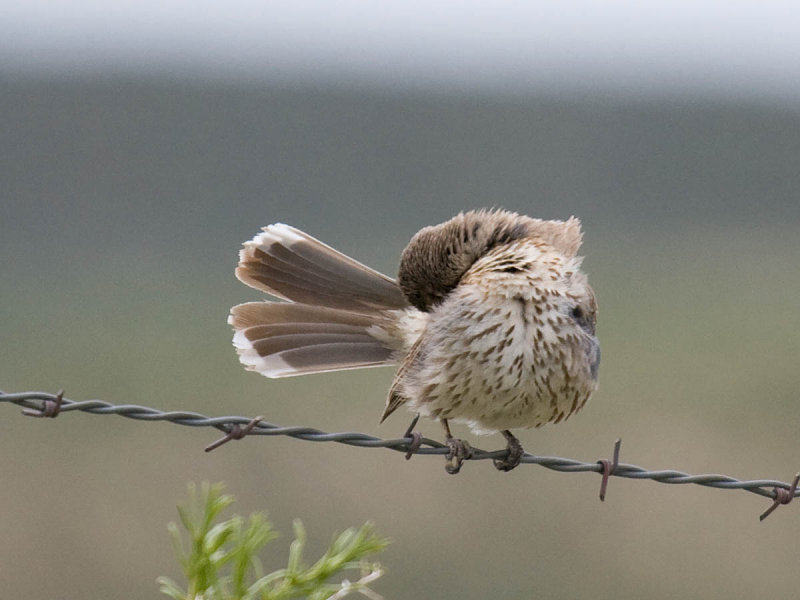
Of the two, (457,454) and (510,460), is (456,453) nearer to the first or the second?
(457,454)

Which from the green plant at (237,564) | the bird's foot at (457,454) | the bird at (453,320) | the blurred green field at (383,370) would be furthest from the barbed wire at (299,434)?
the blurred green field at (383,370)

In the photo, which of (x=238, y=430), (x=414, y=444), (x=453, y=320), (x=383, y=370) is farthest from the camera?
(x=383, y=370)

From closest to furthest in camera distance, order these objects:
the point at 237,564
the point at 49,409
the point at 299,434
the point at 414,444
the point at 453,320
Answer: the point at 237,564, the point at 49,409, the point at 299,434, the point at 414,444, the point at 453,320

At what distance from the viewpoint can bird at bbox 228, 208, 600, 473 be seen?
15.7 ft

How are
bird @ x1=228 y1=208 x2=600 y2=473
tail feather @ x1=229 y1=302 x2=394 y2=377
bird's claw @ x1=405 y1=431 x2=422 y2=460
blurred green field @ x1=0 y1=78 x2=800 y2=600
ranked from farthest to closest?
1. blurred green field @ x1=0 y1=78 x2=800 y2=600
2. tail feather @ x1=229 y1=302 x2=394 y2=377
3. bird @ x1=228 y1=208 x2=600 y2=473
4. bird's claw @ x1=405 y1=431 x2=422 y2=460

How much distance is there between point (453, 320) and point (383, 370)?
11391 millimetres

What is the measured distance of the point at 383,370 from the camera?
53.2ft

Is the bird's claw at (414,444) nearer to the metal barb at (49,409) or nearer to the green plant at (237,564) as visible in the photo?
the metal barb at (49,409)

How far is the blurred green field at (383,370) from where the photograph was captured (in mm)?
10633

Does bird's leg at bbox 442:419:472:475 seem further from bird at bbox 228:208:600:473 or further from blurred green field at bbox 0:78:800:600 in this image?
blurred green field at bbox 0:78:800:600

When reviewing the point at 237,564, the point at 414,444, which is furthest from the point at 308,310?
the point at 237,564

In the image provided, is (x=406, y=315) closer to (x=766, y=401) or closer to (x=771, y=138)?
(x=766, y=401)

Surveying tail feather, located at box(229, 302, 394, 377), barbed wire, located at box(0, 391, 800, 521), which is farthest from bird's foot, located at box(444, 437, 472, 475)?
tail feather, located at box(229, 302, 394, 377)

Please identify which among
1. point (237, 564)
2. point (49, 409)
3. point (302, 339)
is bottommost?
point (237, 564)
